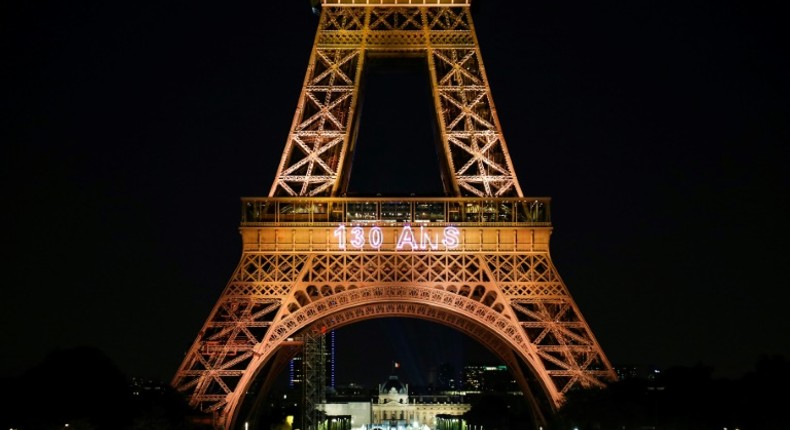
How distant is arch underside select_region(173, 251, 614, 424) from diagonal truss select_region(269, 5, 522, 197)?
3931 mm

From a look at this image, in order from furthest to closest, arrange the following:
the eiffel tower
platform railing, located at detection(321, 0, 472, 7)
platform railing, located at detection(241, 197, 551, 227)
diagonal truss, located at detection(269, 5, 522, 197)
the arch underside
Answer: platform railing, located at detection(321, 0, 472, 7) → diagonal truss, located at detection(269, 5, 522, 197) → platform railing, located at detection(241, 197, 551, 227) → the eiffel tower → the arch underside

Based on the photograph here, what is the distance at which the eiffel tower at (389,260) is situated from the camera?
47.0 metres

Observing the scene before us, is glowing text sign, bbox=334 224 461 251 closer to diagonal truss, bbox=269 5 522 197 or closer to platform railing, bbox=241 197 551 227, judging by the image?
platform railing, bbox=241 197 551 227

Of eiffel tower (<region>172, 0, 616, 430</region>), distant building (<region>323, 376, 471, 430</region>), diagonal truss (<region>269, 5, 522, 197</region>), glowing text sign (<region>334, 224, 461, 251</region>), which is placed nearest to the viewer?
eiffel tower (<region>172, 0, 616, 430</region>)

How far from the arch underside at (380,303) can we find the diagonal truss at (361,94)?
→ 393cm

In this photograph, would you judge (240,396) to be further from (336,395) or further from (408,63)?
(336,395)

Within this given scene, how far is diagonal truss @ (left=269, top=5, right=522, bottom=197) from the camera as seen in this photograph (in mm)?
50906

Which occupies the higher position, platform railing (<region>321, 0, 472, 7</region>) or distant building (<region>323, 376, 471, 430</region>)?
platform railing (<region>321, 0, 472, 7</region>)

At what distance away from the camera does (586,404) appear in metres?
45.1

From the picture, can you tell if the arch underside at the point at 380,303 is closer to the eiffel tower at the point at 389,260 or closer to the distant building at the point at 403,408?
the eiffel tower at the point at 389,260

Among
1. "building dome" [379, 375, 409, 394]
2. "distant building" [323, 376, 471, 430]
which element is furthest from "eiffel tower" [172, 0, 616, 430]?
"building dome" [379, 375, 409, 394]

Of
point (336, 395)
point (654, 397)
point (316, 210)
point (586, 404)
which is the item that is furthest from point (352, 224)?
point (336, 395)

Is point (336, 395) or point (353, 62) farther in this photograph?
point (336, 395)

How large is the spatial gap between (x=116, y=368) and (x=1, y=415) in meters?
7.89
